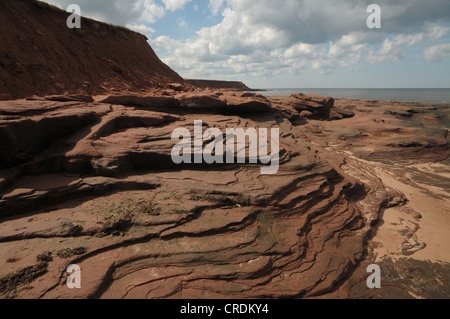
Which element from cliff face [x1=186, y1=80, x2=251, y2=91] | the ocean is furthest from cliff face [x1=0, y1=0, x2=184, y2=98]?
the ocean

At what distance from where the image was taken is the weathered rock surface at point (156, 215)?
388 cm

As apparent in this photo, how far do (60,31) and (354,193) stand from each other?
17711 millimetres

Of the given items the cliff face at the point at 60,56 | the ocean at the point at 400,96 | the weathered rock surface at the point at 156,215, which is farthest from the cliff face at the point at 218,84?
the weathered rock surface at the point at 156,215

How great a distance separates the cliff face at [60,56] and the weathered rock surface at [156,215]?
609 cm

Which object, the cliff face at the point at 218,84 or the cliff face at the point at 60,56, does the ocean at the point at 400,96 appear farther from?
the cliff face at the point at 60,56

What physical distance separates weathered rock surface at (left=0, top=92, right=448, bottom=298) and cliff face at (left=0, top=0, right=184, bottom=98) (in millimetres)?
6093

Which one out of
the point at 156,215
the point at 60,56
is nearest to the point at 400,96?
the point at 60,56

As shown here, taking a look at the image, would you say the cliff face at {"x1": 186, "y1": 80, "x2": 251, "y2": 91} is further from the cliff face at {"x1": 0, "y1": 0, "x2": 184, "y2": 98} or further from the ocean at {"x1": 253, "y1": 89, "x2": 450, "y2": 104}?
the cliff face at {"x1": 0, "y1": 0, "x2": 184, "y2": 98}

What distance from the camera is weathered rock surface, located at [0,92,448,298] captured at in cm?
388

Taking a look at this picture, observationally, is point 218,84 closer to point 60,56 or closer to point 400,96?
point 400,96

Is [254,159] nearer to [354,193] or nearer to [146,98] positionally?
[354,193]

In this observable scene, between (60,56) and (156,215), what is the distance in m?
13.3

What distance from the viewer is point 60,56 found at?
13.5 metres
